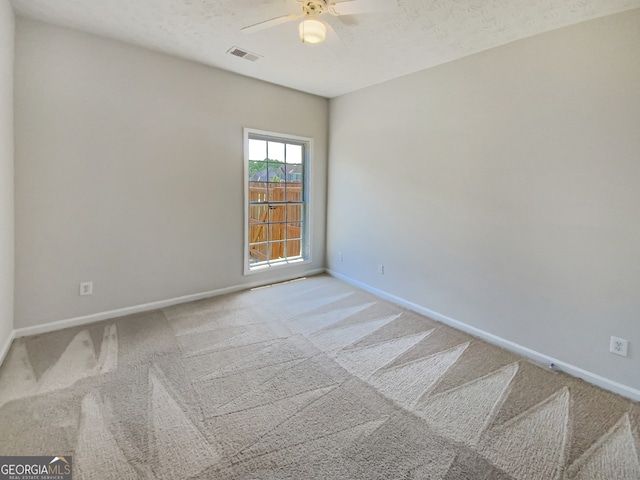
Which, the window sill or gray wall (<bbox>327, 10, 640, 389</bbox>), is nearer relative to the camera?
gray wall (<bbox>327, 10, 640, 389</bbox>)

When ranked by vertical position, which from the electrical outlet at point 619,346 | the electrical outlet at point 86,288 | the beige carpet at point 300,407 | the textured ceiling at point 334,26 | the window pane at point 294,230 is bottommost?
the beige carpet at point 300,407

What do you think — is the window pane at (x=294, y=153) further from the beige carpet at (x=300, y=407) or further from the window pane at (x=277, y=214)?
the beige carpet at (x=300, y=407)

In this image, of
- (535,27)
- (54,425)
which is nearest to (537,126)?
(535,27)

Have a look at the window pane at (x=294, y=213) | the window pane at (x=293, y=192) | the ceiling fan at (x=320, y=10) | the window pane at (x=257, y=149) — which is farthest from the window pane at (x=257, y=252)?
the ceiling fan at (x=320, y=10)

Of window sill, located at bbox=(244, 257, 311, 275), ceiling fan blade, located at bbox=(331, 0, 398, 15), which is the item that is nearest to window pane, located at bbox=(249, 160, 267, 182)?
window sill, located at bbox=(244, 257, 311, 275)

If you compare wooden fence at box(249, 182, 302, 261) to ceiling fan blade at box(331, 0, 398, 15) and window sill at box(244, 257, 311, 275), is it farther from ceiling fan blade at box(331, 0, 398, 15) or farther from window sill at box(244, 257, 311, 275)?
ceiling fan blade at box(331, 0, 398, 15)

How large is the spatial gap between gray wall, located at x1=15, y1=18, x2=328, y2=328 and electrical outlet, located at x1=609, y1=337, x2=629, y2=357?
11.6ft

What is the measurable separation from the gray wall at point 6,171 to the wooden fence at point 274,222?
2.20 m

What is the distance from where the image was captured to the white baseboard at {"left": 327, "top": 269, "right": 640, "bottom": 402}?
7.00ft

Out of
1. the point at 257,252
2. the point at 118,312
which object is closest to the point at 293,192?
the point at 257,252

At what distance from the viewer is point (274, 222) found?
172 inches

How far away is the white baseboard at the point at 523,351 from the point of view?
84.0 inches

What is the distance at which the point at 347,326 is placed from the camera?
304cm

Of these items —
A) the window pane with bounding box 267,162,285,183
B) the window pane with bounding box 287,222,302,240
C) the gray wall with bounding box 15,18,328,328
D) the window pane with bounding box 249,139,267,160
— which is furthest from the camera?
the window pane with bounding box 287,222,302,240
